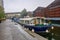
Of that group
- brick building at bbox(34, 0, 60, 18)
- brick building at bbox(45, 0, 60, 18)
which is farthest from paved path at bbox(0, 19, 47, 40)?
brick building at bbox(34, 0, 60, 18)

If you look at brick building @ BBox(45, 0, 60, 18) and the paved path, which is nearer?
the paved path

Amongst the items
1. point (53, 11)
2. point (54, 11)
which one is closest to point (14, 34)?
point (54, 11)

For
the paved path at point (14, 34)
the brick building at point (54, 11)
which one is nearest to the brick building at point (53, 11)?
the brick building at point (54, 11)

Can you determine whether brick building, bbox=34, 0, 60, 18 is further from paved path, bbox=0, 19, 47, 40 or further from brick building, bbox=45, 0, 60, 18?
paved path, bbox=0, 19, 47, 40

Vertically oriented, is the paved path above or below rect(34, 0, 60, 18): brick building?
below

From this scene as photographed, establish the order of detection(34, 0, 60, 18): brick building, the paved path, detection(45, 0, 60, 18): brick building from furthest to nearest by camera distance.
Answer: detection(34, 0, 60, 18): brick building, detection(45, 0, 60, 18): brick building, the paved path

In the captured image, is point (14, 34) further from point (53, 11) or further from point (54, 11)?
point (53, 11)

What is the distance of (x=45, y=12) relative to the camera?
52.6m

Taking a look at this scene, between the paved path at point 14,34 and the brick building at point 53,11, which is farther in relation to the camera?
the brick building at point 53,11

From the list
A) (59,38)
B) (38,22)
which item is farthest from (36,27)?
(59,38)

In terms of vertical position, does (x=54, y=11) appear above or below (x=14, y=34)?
above

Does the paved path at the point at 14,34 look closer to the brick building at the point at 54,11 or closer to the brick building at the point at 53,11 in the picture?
the brick building at the point at 54,11

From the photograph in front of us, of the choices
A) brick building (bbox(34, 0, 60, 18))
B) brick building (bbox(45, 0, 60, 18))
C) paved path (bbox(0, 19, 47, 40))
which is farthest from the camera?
brick building (bbox(34, 0, 60, 18))

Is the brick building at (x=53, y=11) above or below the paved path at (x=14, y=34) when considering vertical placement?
above
